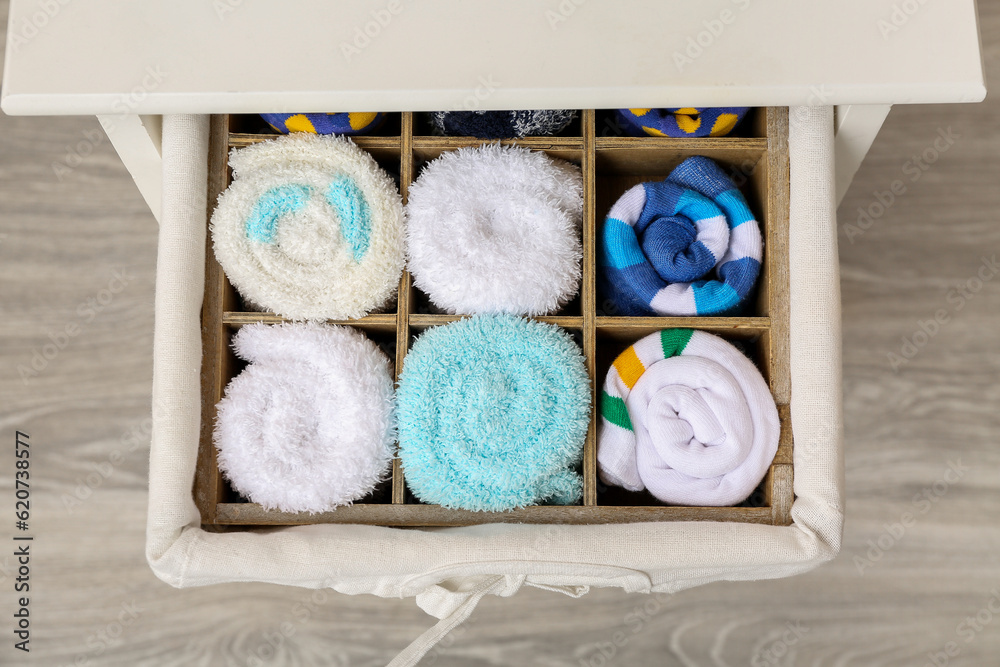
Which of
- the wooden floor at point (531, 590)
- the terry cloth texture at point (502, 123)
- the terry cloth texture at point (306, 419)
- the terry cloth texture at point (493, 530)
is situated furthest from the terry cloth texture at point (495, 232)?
the wooden floor at point (531, 590)

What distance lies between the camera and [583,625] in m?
1.09

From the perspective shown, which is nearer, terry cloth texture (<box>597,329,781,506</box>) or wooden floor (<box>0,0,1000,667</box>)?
terry cloth texture (<box>597,329,781,506</box>)

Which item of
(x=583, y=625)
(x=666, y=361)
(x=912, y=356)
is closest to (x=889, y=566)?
(x=912, y=356)

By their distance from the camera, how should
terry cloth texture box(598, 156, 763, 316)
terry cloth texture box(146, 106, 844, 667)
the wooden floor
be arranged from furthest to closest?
the wooden floor, terry cloth texture box(598, 156, 763, 316), terry cloth texture box(146, 106, 844, 667)

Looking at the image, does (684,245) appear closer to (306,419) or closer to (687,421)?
(687,421)

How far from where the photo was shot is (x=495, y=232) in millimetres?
792

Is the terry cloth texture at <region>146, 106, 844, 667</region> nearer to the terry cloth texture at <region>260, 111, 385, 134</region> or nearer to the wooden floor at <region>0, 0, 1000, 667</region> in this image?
the terry cloth texture at <region>260, 111, 385, 134</region>

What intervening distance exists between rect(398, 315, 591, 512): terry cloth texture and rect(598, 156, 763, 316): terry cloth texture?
122 mm

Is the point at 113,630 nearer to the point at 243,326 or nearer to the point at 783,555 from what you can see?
the point at 243,326

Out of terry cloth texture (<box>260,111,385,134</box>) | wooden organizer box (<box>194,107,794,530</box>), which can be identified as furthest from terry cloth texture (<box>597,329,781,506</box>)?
Result: terry cloth texture (<box>260,111,385,134</box>)

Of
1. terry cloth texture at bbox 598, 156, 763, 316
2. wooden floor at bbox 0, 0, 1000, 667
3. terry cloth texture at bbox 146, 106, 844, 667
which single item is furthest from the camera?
wooden floor at bbox 0, 0, 1000, 667

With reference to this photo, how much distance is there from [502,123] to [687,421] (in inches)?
15.0

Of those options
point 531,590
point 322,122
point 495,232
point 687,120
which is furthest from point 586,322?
point 531,590

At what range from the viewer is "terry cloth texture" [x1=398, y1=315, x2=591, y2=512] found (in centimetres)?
74
